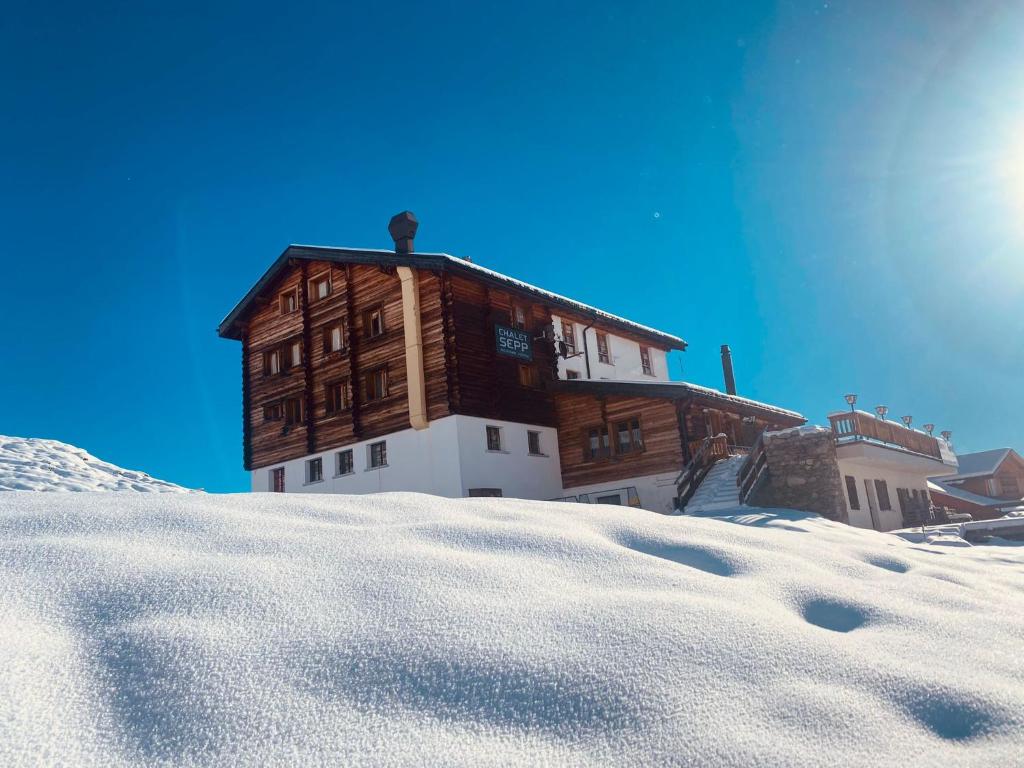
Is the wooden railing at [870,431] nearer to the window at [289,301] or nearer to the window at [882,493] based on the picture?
the window at [882,493]

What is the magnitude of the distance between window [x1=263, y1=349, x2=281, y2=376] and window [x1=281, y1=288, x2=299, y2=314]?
1671 mm

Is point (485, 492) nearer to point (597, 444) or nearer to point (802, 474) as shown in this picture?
point (597, 444)

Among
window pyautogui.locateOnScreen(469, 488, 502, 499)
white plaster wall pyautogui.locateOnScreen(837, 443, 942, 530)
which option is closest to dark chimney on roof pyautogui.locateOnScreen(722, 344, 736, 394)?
white plaster wall pyautogui.locateOnScreen(837, 443, 942, 530)

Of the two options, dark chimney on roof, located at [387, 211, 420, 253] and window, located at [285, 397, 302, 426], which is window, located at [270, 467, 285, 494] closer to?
window, located at [285, 397, 302, 426]

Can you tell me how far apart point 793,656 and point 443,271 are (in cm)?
2010

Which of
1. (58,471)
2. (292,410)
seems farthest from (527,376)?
(58,471)

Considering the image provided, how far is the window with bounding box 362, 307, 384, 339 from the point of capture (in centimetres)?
2403

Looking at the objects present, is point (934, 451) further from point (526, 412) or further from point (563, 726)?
point (563, 726)

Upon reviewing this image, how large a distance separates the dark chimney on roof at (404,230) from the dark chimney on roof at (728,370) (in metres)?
16.9

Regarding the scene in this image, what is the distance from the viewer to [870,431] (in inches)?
784

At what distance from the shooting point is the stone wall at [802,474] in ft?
48.5

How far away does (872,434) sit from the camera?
2002 centimetres

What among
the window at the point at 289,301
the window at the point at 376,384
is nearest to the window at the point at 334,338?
the window at the point at 376,384

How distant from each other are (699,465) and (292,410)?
15.4 m
